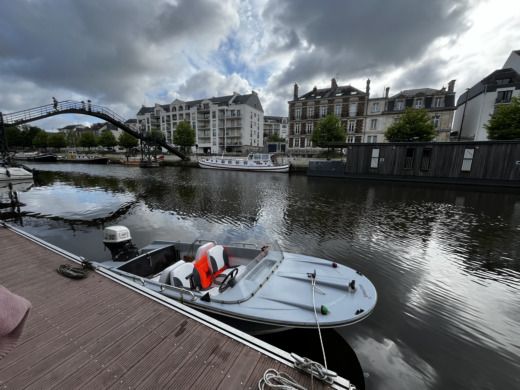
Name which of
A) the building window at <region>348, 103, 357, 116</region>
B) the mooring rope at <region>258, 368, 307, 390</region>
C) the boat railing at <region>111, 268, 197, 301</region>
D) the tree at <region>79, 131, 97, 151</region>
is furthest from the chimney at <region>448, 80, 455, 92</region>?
the tree at <region>79, 131, 97, 151</region>

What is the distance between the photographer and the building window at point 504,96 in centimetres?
3203

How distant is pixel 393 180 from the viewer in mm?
24359

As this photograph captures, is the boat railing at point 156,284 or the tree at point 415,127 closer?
the boat railing at point 156,284

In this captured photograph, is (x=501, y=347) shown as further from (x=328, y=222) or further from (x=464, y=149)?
(x=464, y=149)

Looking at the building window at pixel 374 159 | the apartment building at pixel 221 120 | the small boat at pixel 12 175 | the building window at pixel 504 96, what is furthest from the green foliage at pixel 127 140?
the building window at pixel 504 96

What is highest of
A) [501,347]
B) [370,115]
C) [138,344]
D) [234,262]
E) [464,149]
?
[370,115]

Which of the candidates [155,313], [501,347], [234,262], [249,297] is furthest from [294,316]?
[501,347]

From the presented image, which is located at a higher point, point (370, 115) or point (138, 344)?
point (370, 115)

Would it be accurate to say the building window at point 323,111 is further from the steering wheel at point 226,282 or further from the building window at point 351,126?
the steering wheel at point 226,282

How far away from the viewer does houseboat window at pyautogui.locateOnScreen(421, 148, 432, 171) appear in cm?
2259

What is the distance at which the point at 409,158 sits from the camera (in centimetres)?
2342

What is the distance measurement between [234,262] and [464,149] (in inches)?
1018

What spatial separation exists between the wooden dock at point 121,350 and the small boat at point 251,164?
29.6 metres

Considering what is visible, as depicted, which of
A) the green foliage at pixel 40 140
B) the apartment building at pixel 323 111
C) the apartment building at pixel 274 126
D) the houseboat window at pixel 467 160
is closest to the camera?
the houseboat window at pixel 467 160
